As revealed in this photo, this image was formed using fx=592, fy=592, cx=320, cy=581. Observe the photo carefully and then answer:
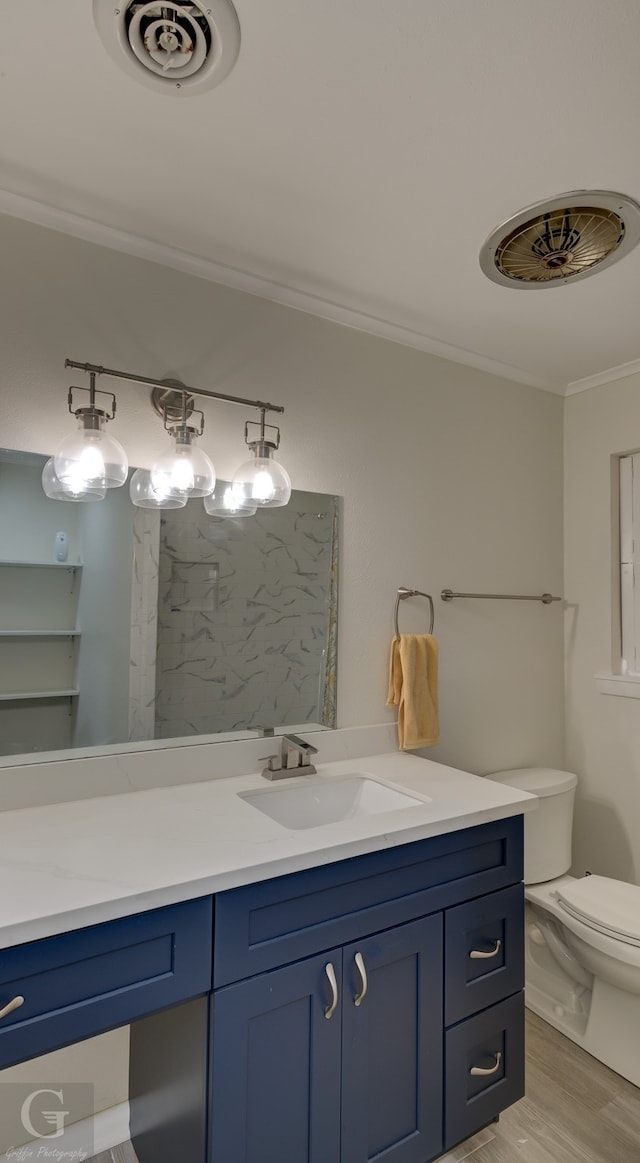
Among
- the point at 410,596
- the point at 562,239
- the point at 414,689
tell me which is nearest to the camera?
the point at 562,239

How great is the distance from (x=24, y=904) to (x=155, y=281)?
4.84 feet

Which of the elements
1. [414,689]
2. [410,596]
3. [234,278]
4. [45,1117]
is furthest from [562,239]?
[45,1117]

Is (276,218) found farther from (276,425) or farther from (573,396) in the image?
(573,396)

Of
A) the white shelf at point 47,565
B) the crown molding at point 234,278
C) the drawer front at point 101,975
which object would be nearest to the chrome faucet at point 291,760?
the drawer front at point 101,975

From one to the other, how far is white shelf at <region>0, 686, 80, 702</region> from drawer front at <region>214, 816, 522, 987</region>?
65cm

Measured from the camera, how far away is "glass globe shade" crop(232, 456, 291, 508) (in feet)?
5.39

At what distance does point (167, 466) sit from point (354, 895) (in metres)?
1.09

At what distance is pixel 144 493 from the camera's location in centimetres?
155

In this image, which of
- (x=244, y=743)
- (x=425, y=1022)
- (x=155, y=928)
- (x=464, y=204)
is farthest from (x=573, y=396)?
(x=155, y=928)

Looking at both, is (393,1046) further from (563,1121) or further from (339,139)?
(339,139)

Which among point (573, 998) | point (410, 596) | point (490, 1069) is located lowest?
point (573, 998)

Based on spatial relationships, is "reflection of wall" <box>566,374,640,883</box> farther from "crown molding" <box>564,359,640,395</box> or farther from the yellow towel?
the yellow towel

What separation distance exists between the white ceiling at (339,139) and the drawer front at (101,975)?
1.49 metres

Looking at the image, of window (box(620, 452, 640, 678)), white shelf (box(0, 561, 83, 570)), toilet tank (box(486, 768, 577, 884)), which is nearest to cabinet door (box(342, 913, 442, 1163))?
toilet tank (box(486, 768, 577, 884))
